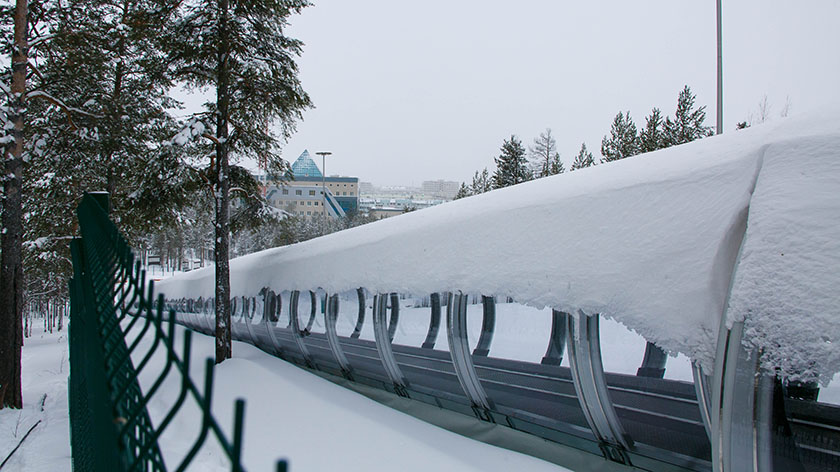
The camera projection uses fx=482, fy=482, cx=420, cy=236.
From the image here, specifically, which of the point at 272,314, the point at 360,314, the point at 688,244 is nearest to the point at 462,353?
the point at 360,314

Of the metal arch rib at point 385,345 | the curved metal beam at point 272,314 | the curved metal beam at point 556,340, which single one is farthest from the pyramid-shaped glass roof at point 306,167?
the curved metal beam at point 556,340

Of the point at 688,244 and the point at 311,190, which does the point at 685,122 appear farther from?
the point at 311,190

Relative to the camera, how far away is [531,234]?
5.23 metres

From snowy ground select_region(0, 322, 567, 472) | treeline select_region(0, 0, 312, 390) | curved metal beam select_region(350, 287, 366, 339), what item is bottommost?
snowy ground select_region(0, 322, 567, 472)

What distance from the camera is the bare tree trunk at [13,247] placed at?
1025cm

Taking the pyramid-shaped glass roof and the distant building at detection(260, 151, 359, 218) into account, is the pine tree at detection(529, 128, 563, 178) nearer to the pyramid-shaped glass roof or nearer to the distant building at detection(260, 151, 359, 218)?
the distant building at detection(260, 151, 359, 218)

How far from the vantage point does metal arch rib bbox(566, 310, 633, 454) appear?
466 cm

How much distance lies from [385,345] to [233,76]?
8.25 metres

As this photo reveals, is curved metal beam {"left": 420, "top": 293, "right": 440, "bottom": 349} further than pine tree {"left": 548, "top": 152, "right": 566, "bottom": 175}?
No

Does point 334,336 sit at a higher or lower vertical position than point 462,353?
lower

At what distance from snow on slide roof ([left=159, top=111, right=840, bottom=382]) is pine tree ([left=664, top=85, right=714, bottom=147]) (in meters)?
30.8

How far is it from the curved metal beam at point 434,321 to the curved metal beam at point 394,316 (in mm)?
750

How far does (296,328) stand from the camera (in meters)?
10.7

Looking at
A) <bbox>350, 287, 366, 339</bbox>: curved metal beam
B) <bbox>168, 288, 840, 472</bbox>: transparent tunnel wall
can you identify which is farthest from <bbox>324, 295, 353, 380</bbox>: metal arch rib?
<bbox>350, 287, 366, 339</bbox>: curved metal beam
